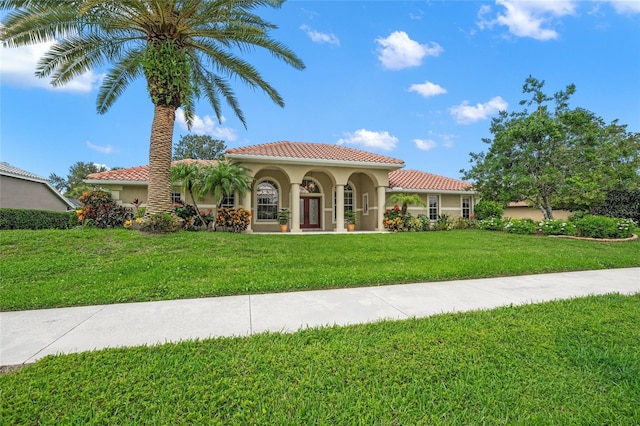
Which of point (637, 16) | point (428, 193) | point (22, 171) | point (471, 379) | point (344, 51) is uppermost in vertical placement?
point (344, 51)

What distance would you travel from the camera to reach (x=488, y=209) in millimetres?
19438

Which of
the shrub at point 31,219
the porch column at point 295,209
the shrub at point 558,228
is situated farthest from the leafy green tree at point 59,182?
the shrub at point 558,228

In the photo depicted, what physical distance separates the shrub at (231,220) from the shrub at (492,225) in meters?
14.3

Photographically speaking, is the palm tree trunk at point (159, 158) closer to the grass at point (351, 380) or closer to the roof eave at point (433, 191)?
the grass at point (351, 380)

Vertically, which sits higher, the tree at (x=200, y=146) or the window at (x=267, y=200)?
the tree at (x=200, y=146)

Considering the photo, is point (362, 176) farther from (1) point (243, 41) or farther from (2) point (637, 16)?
(2) point (637, 16)

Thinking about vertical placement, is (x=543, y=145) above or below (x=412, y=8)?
below

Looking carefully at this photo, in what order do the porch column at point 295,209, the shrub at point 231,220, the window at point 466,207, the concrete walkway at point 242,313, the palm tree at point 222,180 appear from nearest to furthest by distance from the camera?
1. the concrete walkway at point 242,313
2. the palm tree at point 222,180
3. the shrub at point 231,220
4. the porch column at point 295,209
5. the window at point 466,207

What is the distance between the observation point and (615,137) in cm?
2505

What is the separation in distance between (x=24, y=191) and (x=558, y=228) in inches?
1293

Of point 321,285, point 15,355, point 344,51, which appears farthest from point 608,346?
point 344,51

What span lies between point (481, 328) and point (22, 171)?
1120 inches

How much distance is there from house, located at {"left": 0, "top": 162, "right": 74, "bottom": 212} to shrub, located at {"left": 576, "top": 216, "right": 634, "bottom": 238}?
32609mm

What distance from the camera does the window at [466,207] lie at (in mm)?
21688
